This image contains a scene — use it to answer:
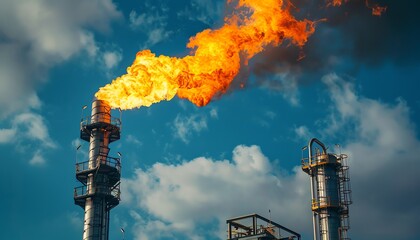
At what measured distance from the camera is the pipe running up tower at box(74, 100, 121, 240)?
231 ft

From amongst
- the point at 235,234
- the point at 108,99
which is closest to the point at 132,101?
the point at 108,99

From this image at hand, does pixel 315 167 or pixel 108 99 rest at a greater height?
pixel 108 99

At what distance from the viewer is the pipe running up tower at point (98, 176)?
70.5 metres

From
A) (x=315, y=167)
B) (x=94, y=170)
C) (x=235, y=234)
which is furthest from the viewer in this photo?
(x=94, y=170)

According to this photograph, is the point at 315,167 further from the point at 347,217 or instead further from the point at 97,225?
the point at 97,225

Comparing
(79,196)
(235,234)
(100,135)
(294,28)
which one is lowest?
(235,234)

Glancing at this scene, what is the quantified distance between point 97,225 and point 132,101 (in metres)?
13.0

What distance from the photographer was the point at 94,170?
234 feet

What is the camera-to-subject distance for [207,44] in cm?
6338

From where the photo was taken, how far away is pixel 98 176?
71.9 meters

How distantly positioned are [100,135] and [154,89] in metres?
8.73

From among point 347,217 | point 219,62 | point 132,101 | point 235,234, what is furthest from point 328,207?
point 132,101

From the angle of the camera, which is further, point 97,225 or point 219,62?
point 97,225

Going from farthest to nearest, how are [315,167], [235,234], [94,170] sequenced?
[94,170], [315,167], [235,234]
